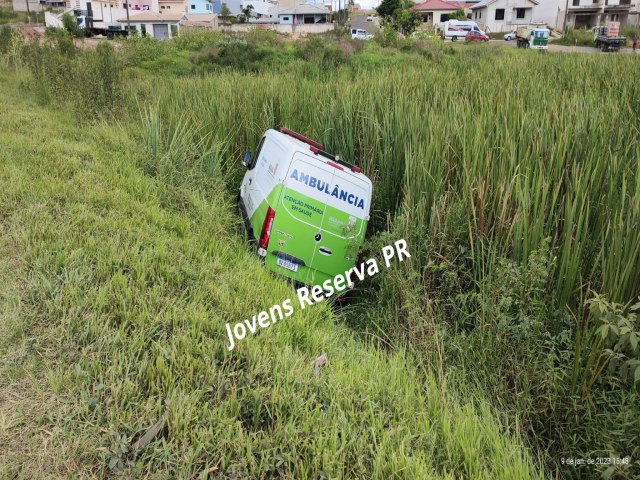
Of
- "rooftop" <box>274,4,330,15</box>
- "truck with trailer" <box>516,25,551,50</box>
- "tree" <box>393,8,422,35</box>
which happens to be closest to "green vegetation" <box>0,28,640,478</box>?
"truck with trailer" <box>516,25,551,50</box>

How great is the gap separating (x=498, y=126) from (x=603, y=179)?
1.44 metres

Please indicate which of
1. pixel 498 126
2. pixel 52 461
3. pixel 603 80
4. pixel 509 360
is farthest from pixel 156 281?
pixel 603 80

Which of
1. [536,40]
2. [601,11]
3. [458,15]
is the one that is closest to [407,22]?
[536,40]

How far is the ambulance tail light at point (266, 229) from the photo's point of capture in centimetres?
452

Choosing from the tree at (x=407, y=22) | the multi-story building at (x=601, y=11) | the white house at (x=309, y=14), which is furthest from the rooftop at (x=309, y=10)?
the multi-story building at (x=601, y=11)

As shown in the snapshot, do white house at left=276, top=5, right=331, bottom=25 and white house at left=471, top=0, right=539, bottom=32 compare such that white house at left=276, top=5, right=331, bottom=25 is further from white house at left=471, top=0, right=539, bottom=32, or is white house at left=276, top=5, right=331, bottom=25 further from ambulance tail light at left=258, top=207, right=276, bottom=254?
ambulance tail light at left=258, top=207, right=276, bottom=254

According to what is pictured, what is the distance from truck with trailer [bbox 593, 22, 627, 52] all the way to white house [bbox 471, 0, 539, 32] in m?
18.9

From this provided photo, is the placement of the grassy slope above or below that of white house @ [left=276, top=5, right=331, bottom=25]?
below

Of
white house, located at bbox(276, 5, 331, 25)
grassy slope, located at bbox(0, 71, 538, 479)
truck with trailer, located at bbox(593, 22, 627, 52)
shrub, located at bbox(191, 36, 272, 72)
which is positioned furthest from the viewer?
white house, located at bbox(276, 5, 331, 25)

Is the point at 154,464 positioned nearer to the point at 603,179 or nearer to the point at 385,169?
the point at 603,179

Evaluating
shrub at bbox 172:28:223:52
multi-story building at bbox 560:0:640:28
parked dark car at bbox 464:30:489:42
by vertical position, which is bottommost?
shrub at bbox 172:28:223:52

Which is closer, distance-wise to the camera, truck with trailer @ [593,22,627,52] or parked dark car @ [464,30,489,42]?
truck with trailer @ [593,22,627,52]

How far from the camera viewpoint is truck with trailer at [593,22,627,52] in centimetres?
3631

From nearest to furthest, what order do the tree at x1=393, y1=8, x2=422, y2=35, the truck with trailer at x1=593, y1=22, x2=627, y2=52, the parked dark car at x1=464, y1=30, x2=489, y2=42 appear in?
1. the truck with trailer at x1=593, y1=22, x2=627, y2=52
2. the parked dark car at x1=464, y1=30, x2=489, y2=42
3. the tree at x1=393, y1=8, x2=422, y2=35
